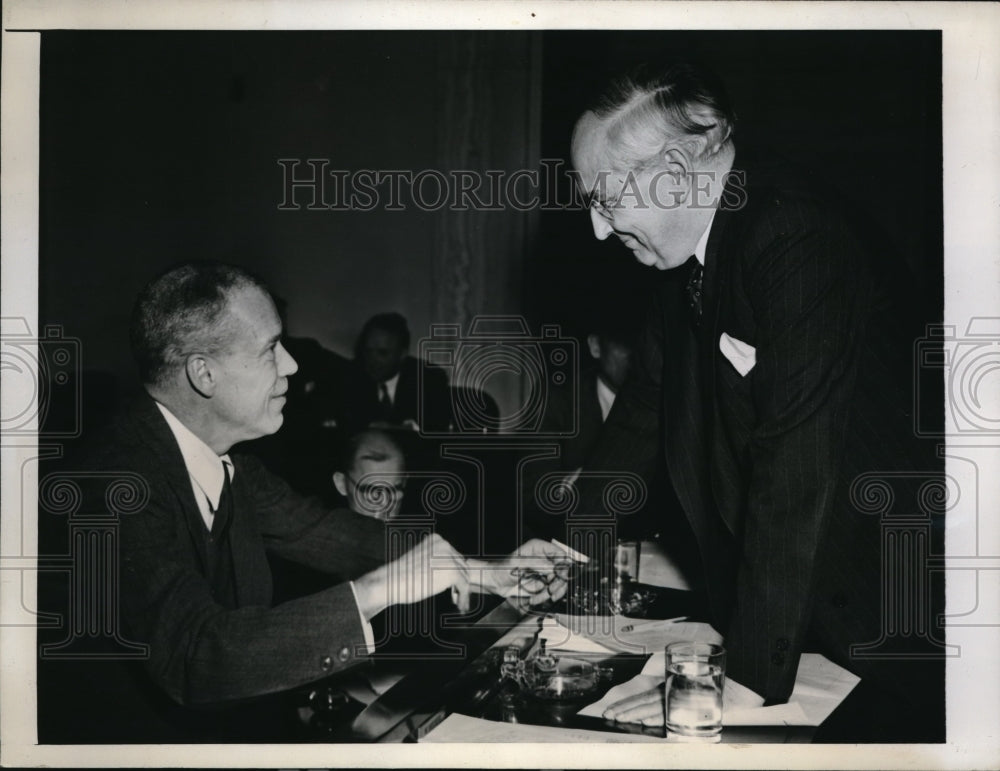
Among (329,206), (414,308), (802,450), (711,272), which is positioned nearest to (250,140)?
(329,206)

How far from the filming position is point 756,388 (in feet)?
5.08

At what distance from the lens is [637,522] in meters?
1.62

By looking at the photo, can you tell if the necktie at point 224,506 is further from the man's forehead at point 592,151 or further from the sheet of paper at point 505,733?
the man's forehead at point 592,151

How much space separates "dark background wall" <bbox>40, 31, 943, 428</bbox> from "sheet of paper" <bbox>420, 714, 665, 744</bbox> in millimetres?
506

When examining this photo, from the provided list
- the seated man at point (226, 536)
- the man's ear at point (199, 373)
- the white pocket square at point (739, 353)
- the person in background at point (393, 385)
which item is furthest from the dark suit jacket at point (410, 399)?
the white pocket square at point (739, 353)

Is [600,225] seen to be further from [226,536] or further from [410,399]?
[226,536]

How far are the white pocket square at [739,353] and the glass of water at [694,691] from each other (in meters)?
0.44

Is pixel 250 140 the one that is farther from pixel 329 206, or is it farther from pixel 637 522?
pixel 637 522

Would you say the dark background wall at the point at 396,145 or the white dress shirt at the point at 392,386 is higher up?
the dark background wall at the point at 396,145

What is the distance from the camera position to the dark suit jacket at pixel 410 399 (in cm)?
158

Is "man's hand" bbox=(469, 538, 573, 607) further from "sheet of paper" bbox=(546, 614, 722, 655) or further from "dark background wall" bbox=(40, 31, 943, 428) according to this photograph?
"dark background wall" bbox=(40, 31, 943, 428)

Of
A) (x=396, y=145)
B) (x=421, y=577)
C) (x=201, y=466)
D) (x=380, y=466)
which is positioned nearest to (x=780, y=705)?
(x=421, y=577)

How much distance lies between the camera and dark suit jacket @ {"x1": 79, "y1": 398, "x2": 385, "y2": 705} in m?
1.49

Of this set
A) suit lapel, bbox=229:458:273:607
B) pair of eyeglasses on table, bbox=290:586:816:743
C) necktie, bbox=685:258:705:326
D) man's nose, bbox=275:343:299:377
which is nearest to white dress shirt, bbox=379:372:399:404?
man's nose, bbox=275:343:299:377
